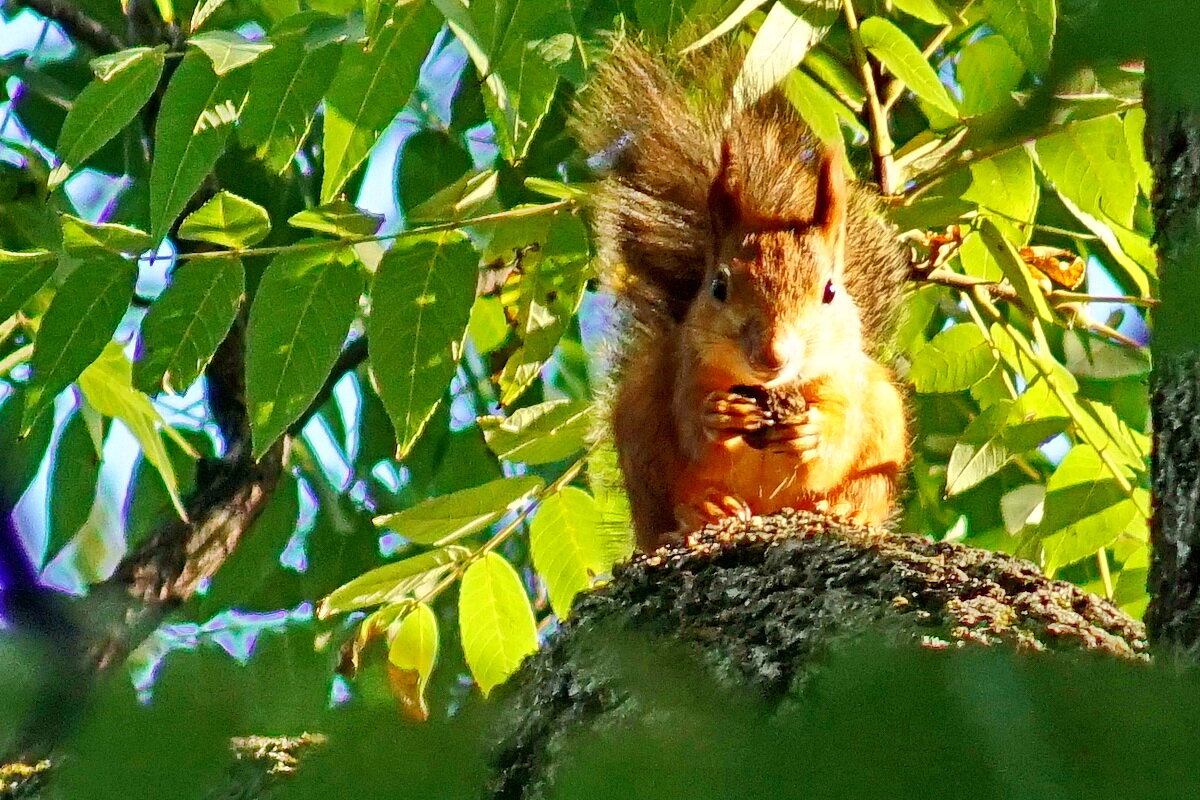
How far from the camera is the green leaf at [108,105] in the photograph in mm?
1522

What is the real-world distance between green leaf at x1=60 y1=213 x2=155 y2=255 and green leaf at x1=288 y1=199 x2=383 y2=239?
180 millimetres

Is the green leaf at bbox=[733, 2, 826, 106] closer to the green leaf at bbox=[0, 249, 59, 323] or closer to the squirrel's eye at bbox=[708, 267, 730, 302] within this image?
the squirrel's eye at bbox=[708, 267, 730, 302]

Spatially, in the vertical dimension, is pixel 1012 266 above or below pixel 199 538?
above

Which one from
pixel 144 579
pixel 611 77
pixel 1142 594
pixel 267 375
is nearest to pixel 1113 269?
pixel 1142 594

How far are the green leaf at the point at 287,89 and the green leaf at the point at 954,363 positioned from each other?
1006mm

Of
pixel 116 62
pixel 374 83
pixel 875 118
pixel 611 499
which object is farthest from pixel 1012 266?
pixel 116 62

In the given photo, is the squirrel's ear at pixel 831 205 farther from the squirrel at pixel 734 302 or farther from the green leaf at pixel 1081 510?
the green leaf at pixel 1081 510

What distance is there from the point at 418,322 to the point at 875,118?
0.77 m

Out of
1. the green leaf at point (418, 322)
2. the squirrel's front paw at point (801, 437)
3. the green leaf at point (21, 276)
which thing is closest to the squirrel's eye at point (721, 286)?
the squirrel's front paw at point (801, 437)

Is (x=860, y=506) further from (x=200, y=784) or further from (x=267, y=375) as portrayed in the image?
(x=200, y=784)

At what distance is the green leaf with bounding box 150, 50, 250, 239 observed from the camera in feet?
5.00

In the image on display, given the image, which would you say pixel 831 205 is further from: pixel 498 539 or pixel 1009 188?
pixel 498 539

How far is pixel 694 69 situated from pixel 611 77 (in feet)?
0.49

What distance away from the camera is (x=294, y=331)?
1.57 m
